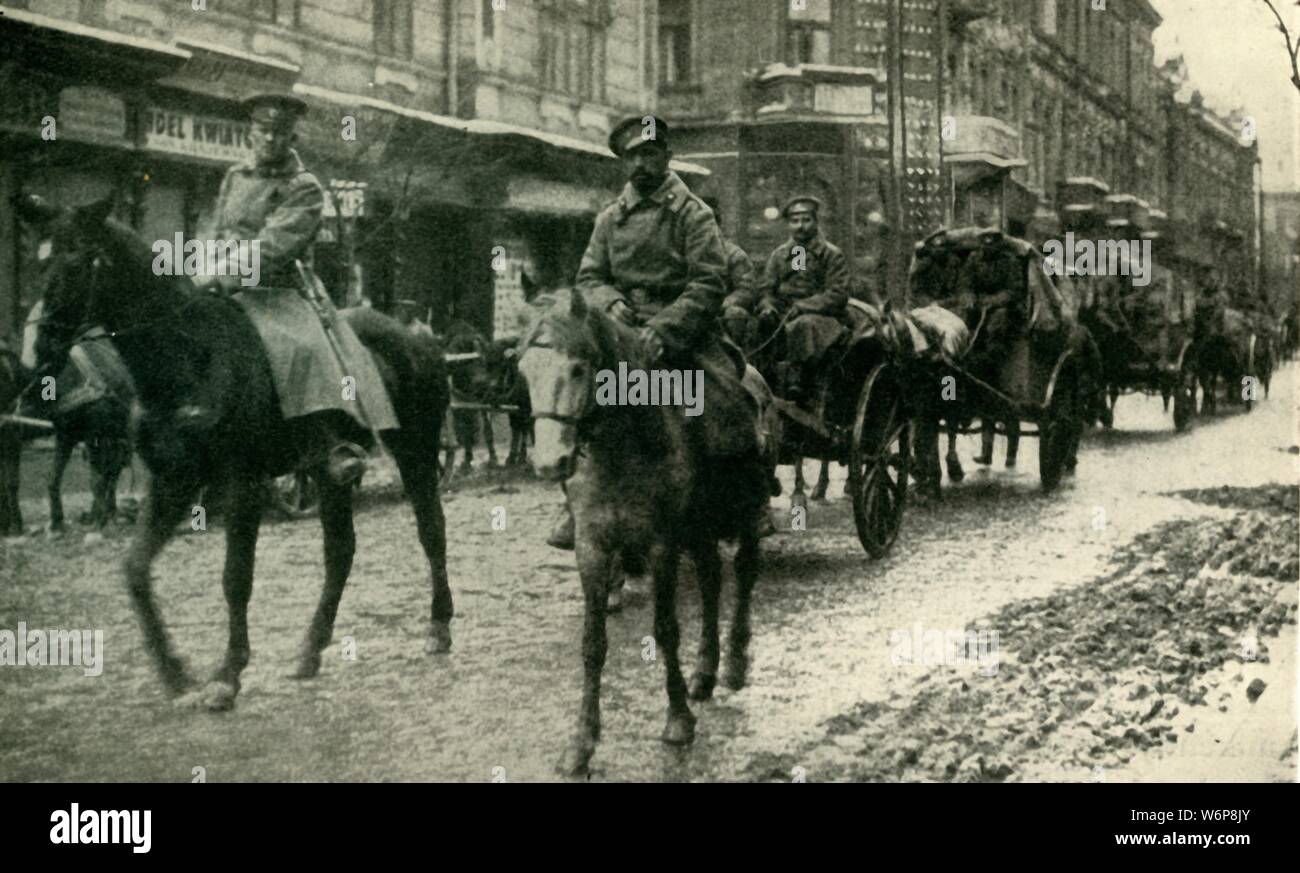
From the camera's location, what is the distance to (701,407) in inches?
181

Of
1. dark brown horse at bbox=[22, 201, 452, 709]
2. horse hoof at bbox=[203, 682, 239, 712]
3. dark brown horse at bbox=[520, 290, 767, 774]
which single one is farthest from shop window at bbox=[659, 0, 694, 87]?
horse hoof at bbox=[203, 682, 239, 712]

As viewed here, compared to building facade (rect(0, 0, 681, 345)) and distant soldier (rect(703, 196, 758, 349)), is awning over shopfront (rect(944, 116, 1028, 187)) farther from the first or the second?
building facade (rect(0, 0, 681, 345))

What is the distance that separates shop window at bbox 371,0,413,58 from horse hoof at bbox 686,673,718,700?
125 inches

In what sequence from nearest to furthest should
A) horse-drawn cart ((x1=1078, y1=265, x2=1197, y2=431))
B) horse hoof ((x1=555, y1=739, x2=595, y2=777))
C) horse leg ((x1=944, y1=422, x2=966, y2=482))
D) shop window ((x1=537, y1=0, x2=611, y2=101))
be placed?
1. horse hoof ((x1=555, y1=739, x2=595, y2=777))
2. shop window ((x1=537, y1=0, x2=611, y2=101))
3. horse-drawn cart ((x1=1078, y1=265, x2=1197, y2=431))
4. horse leg ((x1=944, y1=422, x2=966, y2=482))

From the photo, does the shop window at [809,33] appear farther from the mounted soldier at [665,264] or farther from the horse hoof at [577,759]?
the horse hoof at [577,759]

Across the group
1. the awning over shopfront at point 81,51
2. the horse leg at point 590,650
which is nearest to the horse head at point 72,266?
the awning over shopfront at point 81,51

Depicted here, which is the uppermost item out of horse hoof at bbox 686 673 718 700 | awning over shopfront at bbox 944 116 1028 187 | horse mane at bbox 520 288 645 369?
awning over shopfront at bbox 944 116 1028 187

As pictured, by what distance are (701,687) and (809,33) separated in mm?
2755

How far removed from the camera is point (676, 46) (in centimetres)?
543

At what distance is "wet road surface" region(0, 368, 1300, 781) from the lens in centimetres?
436

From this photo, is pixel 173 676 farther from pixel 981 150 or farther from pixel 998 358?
pixel 998 358

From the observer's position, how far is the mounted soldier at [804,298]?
603 cm

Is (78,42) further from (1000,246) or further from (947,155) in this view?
(1000,246)

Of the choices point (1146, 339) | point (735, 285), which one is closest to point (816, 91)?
point (735, 285)
